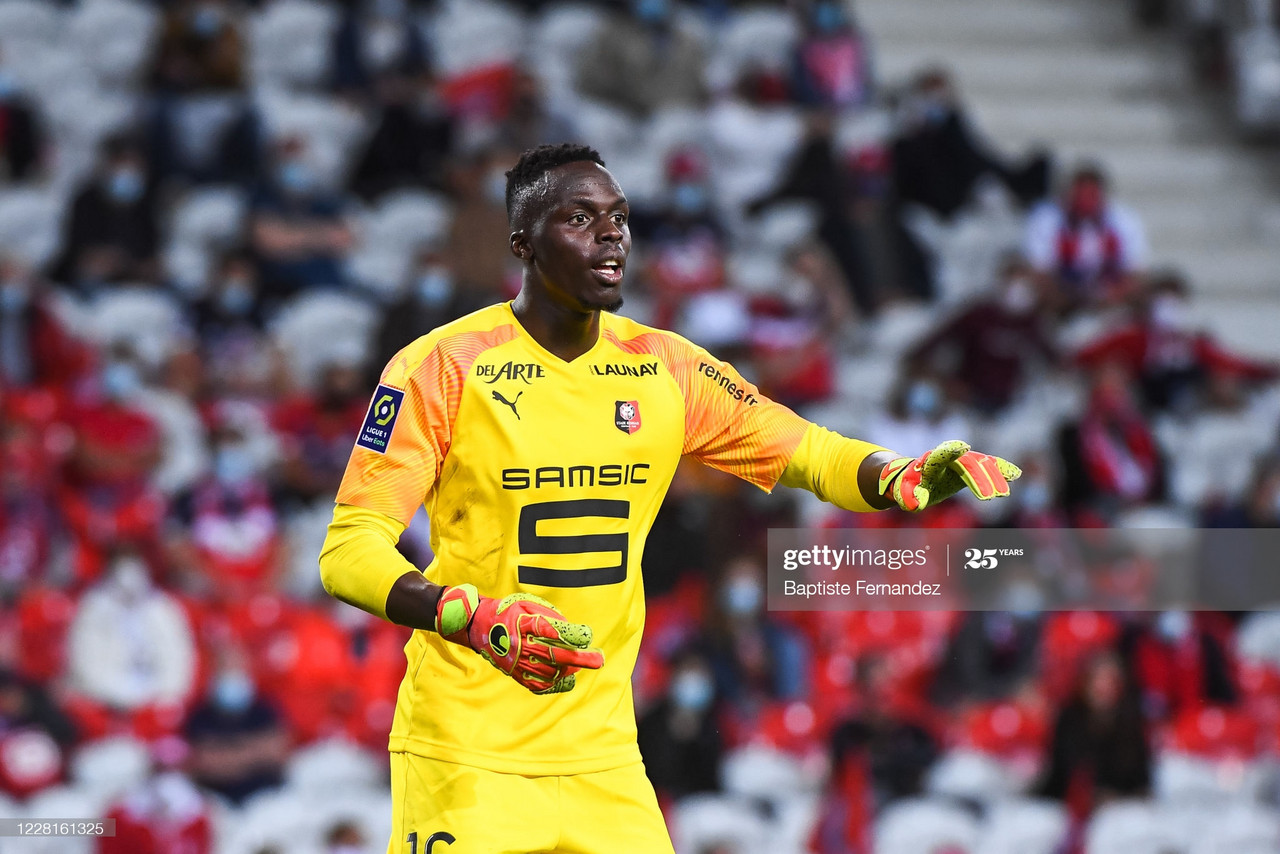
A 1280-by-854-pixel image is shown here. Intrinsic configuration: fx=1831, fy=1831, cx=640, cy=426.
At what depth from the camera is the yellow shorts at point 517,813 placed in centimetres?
422

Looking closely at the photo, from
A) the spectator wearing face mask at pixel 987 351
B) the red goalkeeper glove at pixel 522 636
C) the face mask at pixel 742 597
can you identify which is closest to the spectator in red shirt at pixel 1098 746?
the face mask at pixel 742 597

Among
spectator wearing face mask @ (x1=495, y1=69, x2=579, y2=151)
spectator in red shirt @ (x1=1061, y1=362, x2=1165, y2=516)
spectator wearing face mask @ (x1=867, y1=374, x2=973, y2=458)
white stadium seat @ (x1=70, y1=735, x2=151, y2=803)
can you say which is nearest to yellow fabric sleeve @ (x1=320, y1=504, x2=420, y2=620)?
white stadium seat @ (x1=70, y1=735, x2=151, y2=803)

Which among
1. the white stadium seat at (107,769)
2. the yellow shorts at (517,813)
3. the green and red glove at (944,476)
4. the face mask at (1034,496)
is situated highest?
the face mask at (1034,496)

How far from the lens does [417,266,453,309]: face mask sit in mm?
11750

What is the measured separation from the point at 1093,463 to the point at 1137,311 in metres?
1.60

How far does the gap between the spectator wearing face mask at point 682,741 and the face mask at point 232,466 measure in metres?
2.81

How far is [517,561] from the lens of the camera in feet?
14.3

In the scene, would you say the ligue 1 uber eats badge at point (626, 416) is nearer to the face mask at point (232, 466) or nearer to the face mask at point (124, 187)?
the face mask at point (232, 466)

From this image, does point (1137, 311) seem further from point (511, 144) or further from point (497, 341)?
point (497, 341)

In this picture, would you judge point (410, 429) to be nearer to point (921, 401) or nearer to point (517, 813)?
point (517, 813)

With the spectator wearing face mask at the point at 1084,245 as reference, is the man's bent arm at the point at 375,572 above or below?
below

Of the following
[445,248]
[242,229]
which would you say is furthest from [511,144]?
[242,229]

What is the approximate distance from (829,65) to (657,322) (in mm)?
3283

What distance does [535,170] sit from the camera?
14.9ft
